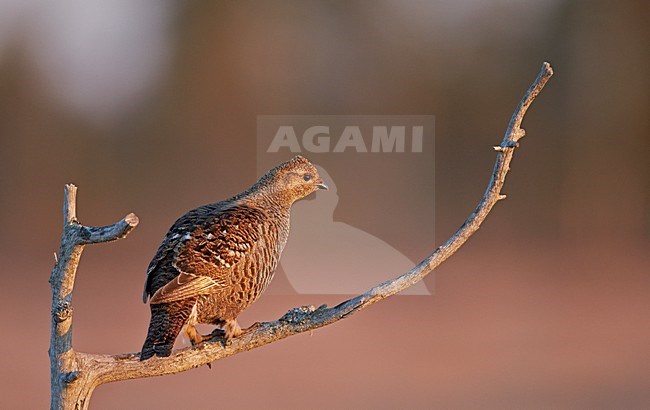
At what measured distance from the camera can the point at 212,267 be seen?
4.43ft

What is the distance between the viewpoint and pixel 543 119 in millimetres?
7562

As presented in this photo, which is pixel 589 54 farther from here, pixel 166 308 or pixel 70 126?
pixel 166 308

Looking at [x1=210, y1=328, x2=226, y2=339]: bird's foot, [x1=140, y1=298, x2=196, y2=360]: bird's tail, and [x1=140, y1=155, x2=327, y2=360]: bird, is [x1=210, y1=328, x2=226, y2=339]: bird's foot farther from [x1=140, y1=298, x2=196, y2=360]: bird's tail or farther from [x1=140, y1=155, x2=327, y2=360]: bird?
[x1=140, y1=298, x2=196, y2=360]: bird's tail

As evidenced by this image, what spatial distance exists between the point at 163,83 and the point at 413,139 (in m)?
2.37

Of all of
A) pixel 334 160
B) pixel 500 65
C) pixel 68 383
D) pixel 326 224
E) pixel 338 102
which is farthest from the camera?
pixel 500 65

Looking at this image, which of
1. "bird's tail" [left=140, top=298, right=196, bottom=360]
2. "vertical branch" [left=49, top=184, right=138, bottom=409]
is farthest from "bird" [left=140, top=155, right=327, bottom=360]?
"vertical branch" [left=49, top=184, right=138, bottom=409]

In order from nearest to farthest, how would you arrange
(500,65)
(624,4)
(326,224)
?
(326,224) < (500,65) < (624,4)

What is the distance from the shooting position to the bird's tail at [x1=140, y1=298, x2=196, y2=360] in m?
1.24

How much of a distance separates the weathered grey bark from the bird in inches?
2.6

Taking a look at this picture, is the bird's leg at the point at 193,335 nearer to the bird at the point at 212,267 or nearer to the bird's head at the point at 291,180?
the bird at the point at 212,267

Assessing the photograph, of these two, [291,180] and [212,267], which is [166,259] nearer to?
[212,267]

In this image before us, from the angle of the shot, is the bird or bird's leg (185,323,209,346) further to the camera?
bird's leg (185,323,209,346)

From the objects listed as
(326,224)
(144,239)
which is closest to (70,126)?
(144,239)

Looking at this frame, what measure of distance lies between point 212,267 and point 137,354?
0.19 m
